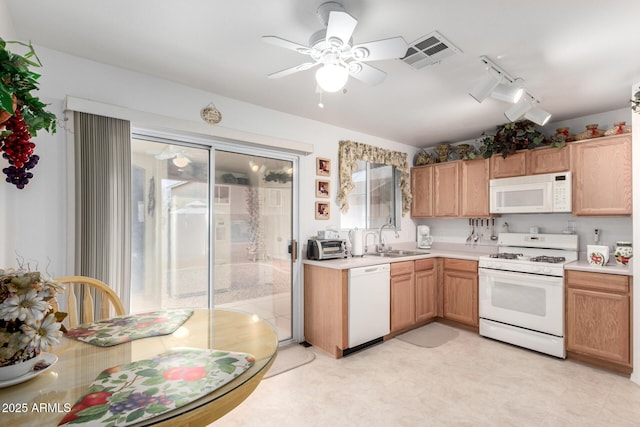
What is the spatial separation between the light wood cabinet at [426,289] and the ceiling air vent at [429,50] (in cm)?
238

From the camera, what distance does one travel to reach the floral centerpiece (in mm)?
854

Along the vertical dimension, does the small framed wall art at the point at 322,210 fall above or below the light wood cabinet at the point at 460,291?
above

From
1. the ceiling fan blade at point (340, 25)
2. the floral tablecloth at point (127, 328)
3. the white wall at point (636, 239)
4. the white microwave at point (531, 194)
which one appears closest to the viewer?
the floral tablecloth at point (127, 328)

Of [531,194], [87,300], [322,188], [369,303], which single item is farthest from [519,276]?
[87,300]

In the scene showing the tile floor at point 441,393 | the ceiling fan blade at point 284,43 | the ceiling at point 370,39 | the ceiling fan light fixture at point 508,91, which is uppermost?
the ceiling at point 370,39

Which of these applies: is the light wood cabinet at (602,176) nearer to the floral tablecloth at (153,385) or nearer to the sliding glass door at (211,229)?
the sliding glass door at (211,229)

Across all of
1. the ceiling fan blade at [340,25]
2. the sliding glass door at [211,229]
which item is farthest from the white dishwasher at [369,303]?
the ceiling fan blade at [340,25]

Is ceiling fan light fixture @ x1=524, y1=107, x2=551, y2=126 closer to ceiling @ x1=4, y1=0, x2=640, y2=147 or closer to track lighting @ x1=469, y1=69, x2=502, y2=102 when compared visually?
ceiling @ x1=4, y1=0, x2=640, y2=147

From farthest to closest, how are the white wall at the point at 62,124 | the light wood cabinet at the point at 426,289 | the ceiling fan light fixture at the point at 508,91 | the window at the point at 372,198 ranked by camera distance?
the window at the point at 372,198 → the light wood cabinet at the point at 426,289 → the ceiling fan light fixture at the point at 508,91 → the white wall at the point at 62,124

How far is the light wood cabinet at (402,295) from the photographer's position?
11.7 feet

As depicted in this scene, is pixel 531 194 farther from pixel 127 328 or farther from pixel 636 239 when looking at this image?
pixel 127 328

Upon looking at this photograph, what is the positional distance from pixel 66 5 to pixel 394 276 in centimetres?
342

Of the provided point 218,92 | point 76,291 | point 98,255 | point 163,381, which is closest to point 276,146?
point 218,92

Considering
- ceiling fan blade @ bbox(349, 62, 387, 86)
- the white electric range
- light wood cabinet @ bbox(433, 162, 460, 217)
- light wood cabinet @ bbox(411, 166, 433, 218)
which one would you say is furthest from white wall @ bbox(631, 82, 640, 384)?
ceiling fan blade @ bbox(349, 62, 387, 86)
